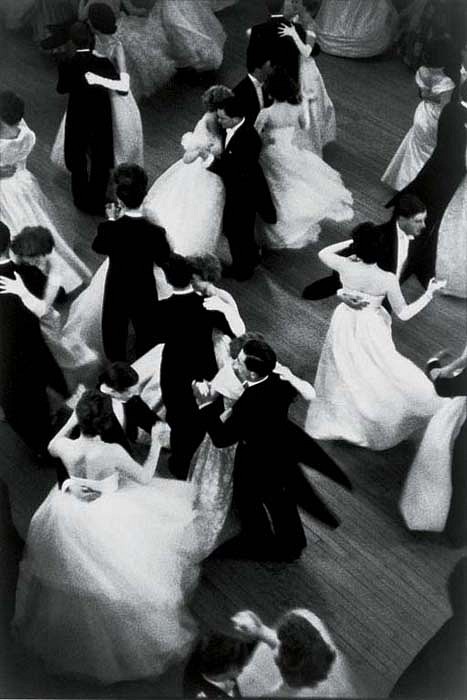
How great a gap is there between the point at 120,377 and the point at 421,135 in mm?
3409

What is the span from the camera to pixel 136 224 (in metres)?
5.04

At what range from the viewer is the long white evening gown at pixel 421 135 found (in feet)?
20.7

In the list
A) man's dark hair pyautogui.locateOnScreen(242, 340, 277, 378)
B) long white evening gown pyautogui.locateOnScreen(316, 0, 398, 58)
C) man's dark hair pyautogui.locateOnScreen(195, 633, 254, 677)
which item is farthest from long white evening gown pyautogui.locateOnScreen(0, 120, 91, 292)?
long white evening gown pyautogui.locateOnScreen(316, 0, 398, 58)

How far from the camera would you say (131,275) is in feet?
16.8

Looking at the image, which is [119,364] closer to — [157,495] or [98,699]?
[157,495]

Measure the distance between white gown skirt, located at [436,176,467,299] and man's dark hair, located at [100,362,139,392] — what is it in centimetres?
251

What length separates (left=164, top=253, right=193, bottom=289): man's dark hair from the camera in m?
4.57

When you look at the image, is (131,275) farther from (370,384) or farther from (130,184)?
(370,384)

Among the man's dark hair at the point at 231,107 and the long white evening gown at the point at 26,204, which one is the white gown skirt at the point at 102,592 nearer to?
the long white evening gown at the point at 26,204

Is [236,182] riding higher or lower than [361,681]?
higher

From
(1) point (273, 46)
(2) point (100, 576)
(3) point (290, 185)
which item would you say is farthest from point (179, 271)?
(1) point (273, 46)

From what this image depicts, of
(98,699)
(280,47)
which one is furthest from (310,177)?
(98,699)

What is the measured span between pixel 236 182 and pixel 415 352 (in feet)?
4.53

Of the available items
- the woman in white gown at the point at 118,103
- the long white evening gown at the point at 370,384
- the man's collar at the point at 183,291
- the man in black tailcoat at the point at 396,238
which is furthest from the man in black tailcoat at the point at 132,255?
the woman in white gown at the point at 118,103
